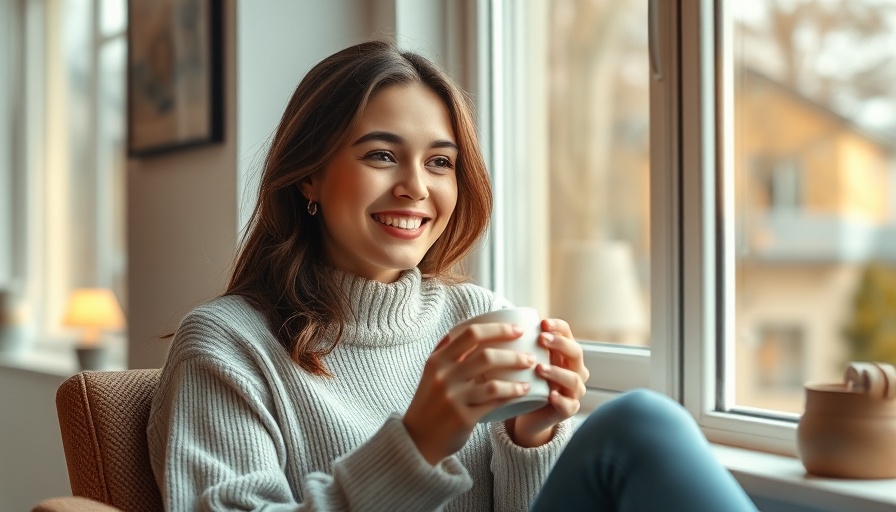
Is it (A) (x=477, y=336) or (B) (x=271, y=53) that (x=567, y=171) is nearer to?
(B) (x=271, y=53)

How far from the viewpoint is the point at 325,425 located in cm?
134

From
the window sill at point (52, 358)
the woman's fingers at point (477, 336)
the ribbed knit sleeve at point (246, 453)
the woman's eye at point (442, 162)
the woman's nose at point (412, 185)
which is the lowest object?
the window sill at point (52, 358)

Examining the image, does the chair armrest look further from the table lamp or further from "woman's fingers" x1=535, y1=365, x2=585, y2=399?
the table lamp

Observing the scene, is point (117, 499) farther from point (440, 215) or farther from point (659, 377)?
point (659, 377)

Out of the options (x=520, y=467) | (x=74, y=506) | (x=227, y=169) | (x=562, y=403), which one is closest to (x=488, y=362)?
(x=562, y=403)

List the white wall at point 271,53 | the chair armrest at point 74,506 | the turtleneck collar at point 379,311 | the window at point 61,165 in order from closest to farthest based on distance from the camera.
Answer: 1. the chair armrest at point 74,506
2. the turtleneck collar at point 379,311
3. the white wall at point 271,53
4. the window at point 61,165

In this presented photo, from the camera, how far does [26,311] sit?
365cm

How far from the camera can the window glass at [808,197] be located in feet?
5.11

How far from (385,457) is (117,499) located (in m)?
0.45

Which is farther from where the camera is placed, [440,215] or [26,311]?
[26,311]

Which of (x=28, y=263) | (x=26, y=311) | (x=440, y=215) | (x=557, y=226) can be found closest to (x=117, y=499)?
(x=440, y=215)

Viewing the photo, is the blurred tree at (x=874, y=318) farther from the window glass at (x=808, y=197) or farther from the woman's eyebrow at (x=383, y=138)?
the woman's eyebrow at (x=383, y=138)

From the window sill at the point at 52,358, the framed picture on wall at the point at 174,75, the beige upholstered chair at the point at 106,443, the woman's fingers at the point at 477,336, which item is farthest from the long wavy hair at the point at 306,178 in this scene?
the window sill at the point at 52,358

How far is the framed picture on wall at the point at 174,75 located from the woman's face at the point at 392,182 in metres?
0.85
